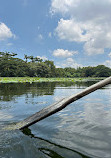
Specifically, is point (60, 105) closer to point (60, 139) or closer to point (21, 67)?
point (60, 139)

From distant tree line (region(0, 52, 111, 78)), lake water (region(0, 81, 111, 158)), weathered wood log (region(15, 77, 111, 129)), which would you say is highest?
distant tree line (region(0, 52, 111, 78))

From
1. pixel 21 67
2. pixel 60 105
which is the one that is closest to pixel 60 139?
pixel 60 105

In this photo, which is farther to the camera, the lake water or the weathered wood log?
the weathered wood log

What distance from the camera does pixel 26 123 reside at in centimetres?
293

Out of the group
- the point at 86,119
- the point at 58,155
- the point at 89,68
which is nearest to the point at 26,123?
the point at 58,155

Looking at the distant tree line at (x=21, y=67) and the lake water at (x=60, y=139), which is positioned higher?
the distant tree line at (x=21, y=67)

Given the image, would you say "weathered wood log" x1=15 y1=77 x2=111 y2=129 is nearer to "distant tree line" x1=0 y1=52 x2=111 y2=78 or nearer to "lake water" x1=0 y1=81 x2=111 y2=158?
"lake water" x1=0 y1=81 x2=111 y2=158

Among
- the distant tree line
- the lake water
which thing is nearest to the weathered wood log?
the lake water

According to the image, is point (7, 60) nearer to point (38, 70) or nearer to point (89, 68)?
point (38, 70)

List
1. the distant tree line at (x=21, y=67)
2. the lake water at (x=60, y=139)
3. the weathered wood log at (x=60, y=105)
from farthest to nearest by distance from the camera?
the distant tree line at (x=21, y=67) < the weathered wood log at (x=60, y=105) < the lake water at (x=60, y=139)

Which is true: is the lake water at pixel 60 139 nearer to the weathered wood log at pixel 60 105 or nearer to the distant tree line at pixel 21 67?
the weathered wood log at pixel 60 105

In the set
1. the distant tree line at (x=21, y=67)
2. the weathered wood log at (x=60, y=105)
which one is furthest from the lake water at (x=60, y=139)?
the distant tree line at (x=21, y=67)

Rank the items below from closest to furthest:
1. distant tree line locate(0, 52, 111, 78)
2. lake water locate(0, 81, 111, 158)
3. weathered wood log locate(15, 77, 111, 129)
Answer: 1. lake water locate(0, 81, 111, 158)
2. weathered wood log locate(15, 77, 111, 129)
3. distant tree line locate(0, 52, 111, 78)

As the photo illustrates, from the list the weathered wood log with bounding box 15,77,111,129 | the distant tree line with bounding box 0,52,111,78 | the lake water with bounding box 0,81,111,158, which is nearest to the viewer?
the lake water with bounding box 0,81,111,158
